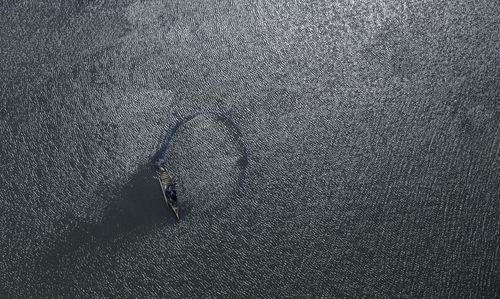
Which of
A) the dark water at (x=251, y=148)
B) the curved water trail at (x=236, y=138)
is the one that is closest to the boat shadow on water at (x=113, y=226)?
the dark water at (x=251, y=148)

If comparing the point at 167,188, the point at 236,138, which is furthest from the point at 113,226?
the point at 236,138

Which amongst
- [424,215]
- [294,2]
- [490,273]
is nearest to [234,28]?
[294,2]

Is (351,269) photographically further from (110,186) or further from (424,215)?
(110,186)

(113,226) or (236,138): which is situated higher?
(236,138)

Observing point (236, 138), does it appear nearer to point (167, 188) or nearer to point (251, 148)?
point (251, 148)

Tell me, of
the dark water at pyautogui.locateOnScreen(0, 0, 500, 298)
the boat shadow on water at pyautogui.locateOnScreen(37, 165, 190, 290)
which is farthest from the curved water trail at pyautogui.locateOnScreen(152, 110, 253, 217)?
the boat shadow on water at pyautogui.locateOnScreen(37, 165, 190, 290)
